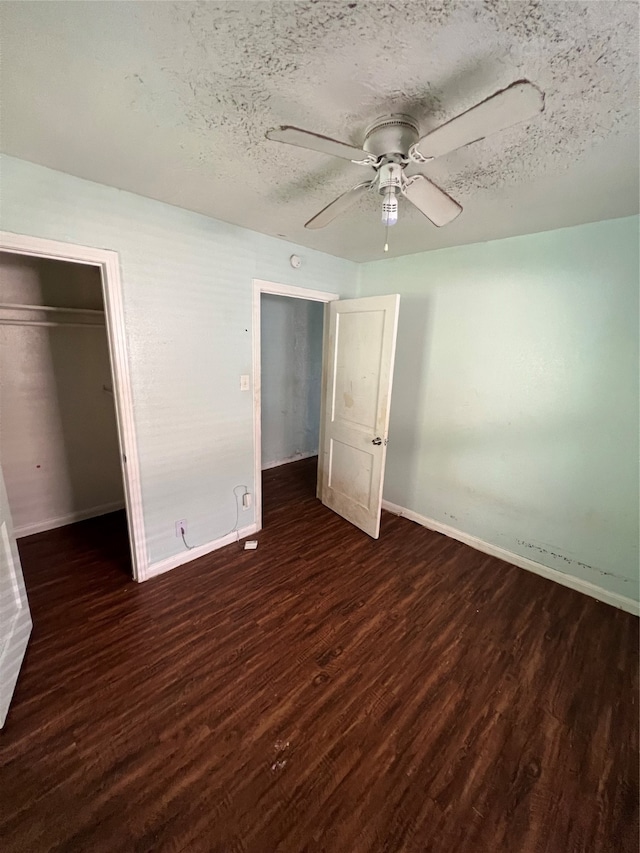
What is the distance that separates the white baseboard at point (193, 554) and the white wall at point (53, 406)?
127 centimetres

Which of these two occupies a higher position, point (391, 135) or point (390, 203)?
Result: point (391, 135)

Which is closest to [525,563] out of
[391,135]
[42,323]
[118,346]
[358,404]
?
[358,404]

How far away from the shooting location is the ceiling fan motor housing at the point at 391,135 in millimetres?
1131

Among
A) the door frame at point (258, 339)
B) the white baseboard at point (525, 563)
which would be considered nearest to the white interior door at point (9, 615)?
the door frame at point (258, 339)

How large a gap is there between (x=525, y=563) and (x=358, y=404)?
183 centimetres

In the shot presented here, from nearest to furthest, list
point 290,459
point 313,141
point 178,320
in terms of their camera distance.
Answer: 1. point 313,141
2. point 178,320
3. point 290,459

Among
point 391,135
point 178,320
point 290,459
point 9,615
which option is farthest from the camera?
point 290,459

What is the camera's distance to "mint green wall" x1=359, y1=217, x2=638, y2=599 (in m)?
2.00

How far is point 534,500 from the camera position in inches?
94.7

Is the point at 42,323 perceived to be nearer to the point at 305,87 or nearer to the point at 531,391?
the point at 305,87

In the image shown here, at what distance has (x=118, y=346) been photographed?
1.88m

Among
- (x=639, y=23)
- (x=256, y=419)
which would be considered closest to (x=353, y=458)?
(x=256, y=419)

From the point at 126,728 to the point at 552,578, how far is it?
2.76m

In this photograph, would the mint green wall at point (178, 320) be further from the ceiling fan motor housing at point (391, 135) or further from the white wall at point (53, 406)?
the ceiling fan motor housing at point (391, 135)
